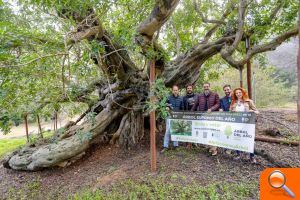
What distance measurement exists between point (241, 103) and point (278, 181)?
3859 millimetres

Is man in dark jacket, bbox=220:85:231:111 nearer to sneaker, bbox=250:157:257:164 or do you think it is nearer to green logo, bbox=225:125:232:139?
green logo, bbox=225:125:232:139

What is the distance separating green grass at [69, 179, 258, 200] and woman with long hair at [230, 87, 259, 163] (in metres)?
1.23

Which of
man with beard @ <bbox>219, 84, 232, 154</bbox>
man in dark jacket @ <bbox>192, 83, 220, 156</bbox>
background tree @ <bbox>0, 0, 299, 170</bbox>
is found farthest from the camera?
man in dark jacket @ <bbox>192, 83, 220, 156</bbox>

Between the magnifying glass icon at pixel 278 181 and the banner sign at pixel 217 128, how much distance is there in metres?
3.37

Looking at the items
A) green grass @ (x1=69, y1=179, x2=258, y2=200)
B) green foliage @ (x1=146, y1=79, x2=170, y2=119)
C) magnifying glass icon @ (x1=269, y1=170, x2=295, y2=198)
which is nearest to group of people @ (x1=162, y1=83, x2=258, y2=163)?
green foliage @ (x1=146, y1=79, x2=170, y2=119)

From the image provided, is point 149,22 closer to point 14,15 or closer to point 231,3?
point 14,15

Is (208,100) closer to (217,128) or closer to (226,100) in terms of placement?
(226,100)

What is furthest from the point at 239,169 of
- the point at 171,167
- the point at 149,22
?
the point at 149,22

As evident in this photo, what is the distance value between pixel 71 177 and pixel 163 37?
625 centimetres

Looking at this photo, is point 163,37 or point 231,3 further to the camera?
point 163,37

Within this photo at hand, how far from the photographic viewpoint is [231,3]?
6.37 metres

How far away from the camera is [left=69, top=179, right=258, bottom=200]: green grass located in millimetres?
3750

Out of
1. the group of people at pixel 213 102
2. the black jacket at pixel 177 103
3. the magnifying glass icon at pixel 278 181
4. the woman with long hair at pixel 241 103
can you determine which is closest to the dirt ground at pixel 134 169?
the group of people at pixel 213 102

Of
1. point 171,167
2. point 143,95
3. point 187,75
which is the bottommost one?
point 171,167
